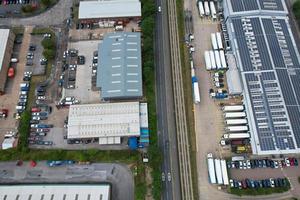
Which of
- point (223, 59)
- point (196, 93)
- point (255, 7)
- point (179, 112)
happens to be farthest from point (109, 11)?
point (255, 7)

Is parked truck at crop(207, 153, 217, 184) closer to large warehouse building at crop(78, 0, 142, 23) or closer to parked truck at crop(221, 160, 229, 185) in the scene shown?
parked truck at crop(221, 160, 229, 185)

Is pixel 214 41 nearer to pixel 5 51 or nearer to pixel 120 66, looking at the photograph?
pixel 120 66

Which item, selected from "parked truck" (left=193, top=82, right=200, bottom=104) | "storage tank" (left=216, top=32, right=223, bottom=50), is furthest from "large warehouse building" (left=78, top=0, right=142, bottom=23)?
"parked truck" (left=193, top=82, right=200, bottom=104)

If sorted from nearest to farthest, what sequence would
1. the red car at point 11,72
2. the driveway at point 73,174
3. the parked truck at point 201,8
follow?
1. the driveway at point 73,174
2. the red car at point 11,72
3. the parked truck at point 201,8

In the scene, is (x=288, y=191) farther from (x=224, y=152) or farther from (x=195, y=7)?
(x=195, y=7)

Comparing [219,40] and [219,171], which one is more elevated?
[219,40]

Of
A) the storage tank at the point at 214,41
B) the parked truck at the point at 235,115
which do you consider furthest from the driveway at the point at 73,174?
the storage tank at the point at 214,41

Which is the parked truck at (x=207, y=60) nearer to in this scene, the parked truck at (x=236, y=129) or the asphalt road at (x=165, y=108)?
the asphalt road at (x=165, y=108)

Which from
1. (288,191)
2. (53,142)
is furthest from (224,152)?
(53,142)
